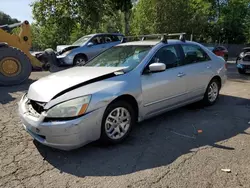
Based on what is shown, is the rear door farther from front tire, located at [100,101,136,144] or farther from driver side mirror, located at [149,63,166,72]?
front tire, located at [100,101,136,144]

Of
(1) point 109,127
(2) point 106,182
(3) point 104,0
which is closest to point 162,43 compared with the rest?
(1) point 109,127

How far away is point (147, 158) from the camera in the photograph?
11.5 ft

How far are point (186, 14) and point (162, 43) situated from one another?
80.7 ft

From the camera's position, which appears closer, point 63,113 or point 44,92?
point 63,113

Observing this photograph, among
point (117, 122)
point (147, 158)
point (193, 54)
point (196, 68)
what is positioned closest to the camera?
point (147, 158)

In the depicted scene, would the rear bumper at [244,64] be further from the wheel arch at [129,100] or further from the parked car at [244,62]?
the wheel arch at [129,100]

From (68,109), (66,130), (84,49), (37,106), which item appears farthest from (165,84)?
(84,49)

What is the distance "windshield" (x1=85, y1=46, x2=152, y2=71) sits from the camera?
4.47m

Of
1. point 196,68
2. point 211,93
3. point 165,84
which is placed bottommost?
point 211,93

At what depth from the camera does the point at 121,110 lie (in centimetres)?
390

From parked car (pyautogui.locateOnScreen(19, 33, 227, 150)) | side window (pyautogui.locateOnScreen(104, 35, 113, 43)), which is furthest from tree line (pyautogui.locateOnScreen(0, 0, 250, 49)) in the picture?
parked car (pyautogui.locateOnScreen(19, 33, 227, 150))

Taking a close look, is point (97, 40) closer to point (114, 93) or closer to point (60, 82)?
point (60, 82)

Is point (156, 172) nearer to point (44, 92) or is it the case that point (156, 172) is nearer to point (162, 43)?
point (44, 92)

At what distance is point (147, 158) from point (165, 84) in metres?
1.54
